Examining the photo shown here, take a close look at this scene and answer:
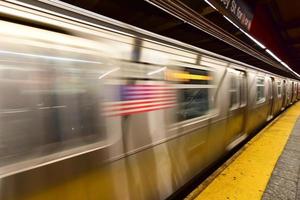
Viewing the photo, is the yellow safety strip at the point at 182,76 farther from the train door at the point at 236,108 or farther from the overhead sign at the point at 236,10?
the train door at the point at 236,108

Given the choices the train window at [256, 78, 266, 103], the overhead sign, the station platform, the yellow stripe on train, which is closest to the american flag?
the yellow stripe on train

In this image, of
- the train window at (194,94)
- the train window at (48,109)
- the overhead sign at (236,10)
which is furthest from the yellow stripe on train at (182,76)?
the overhead sign at (236,10)

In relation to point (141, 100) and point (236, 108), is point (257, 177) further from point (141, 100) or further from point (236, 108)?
point (141, 100)

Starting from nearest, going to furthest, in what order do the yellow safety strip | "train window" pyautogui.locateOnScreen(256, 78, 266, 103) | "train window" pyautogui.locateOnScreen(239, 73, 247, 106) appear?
1. the yellow safety strip
2. "train window" pyautogui.locateOnScreen(239, 73, 247, 106)
3. "train window" pyautogui.locateOnScreen(256, 78, 266, 103)

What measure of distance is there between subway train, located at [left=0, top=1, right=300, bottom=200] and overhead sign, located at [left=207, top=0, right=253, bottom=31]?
4.66 feet

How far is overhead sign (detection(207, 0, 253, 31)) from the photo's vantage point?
13.1 ft

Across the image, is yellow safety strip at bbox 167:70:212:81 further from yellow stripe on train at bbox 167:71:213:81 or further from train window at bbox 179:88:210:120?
train window at bbox 179:88:210:120

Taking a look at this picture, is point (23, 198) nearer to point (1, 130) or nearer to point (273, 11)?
point (1, 130)

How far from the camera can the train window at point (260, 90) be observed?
6795 mm

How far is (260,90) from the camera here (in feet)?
23.7

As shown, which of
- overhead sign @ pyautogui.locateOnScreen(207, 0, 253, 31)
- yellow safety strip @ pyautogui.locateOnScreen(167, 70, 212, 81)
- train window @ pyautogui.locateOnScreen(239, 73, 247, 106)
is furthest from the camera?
train window @ pyautogui.locateOnScreen(239, 73, 247, 106)

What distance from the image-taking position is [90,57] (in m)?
1.78

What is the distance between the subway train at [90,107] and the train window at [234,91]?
65.6 inches

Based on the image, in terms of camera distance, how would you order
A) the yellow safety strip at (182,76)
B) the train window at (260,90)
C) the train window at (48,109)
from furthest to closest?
the train window at (260,90) < the yellow safety strip at (182,76) < the train window at (48,109)
